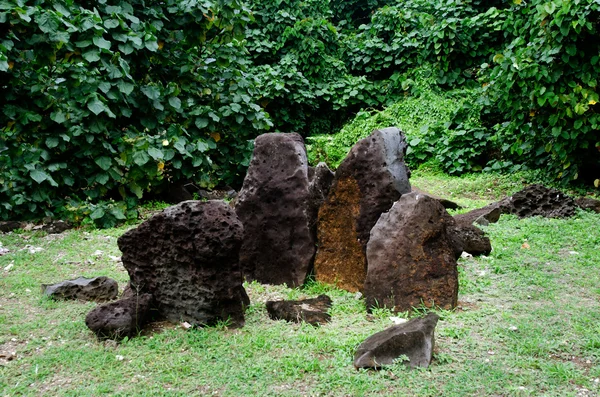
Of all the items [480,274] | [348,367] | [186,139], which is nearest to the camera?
[348,367]

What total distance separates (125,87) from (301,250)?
406 centimetres

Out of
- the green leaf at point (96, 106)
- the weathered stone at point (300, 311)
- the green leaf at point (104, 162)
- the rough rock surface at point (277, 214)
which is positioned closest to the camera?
the weathered stone at point (300, 311)

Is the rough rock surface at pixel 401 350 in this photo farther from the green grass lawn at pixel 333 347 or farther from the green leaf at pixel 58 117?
the green leaf at pixel 58 117

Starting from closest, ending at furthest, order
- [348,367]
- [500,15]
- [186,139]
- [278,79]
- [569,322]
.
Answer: [348,367], [569,322], [186,139], [500,15], [278,79]

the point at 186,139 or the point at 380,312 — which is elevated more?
the point at 186,139

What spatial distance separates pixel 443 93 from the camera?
13.1 meters

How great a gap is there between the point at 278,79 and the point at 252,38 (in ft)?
5.32

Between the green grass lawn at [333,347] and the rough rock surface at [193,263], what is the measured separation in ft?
0.53

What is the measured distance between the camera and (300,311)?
4.61 meters

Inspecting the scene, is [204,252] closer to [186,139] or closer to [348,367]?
[348,367]

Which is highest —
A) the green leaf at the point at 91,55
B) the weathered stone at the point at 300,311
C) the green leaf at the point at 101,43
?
the green leaf at the point at 101,43

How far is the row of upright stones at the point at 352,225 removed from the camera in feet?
15.1

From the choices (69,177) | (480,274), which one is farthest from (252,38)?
(480,274)

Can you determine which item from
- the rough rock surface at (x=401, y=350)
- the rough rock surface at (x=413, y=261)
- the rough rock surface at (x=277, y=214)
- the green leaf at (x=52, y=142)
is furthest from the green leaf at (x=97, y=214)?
the rough rock surface at (x=401, y=350)
